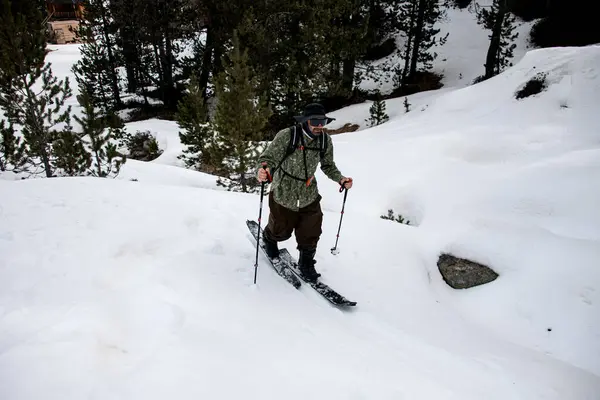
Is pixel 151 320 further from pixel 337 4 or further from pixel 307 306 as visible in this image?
pixel 337 4

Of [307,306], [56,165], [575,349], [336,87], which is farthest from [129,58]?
[575,349]

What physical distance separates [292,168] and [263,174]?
0.42 m

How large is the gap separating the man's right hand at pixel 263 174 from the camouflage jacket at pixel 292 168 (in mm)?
106

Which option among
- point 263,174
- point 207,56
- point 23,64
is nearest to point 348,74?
point 207,56

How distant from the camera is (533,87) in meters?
11.2

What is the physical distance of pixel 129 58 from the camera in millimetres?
25781

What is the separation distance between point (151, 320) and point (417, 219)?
564 cm

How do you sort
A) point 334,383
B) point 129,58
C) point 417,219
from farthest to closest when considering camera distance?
point 129,58
point 417,219
point 334,383

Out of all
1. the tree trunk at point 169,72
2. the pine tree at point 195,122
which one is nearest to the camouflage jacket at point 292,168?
the pine tree at point 195,122

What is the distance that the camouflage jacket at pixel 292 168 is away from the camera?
13.2 ft

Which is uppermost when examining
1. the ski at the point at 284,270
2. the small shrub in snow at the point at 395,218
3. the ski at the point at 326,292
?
the ski at the point at 284,270

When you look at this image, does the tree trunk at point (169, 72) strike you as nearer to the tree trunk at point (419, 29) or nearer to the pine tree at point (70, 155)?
the pine tree at point (70, 155)

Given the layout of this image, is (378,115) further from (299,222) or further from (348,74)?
(299,222)

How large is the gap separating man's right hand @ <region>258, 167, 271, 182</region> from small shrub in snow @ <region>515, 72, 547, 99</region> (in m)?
10.6
